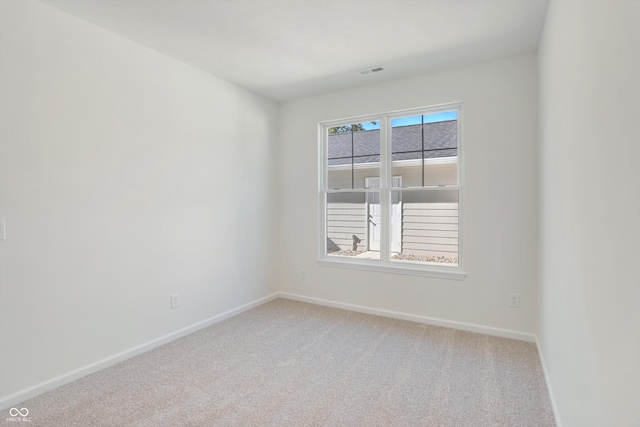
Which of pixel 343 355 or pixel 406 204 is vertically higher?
pixel 406 204

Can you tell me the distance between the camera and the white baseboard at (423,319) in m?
3.11

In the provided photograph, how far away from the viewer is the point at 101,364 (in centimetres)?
258

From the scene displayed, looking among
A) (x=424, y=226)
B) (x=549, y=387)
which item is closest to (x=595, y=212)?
(x=549, y=387)

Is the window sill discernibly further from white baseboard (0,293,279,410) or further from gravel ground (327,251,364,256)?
white baseboard (0,293,279,410)

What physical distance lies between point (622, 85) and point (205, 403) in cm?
259

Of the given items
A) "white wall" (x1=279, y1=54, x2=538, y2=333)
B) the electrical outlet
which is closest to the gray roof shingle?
"white wall" (x1=279, y1=54, x2=538, y2=333)

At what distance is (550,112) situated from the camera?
2.25 metres

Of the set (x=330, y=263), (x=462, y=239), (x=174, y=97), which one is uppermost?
(x=174, y=97)

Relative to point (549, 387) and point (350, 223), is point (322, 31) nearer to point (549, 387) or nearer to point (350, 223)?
point (350, 223)

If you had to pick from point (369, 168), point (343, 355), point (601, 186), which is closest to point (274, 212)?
point (369, 168)

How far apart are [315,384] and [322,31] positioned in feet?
9.11

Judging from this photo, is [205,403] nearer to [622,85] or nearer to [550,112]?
[622,85]

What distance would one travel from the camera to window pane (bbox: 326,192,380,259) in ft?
13.4

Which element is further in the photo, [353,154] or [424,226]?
[353,154]
